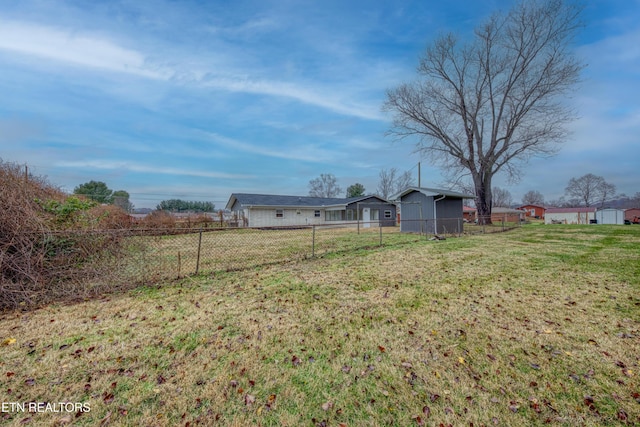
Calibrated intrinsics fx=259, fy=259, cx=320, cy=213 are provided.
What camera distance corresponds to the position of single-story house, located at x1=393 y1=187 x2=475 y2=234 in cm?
1572

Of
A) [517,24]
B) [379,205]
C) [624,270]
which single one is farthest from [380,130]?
[624,270]

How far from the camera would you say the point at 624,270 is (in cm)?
605

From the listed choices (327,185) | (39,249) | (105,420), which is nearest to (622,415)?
(105,420)

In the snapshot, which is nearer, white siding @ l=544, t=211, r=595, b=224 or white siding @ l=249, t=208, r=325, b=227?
white siding @ l=249, t=208, r=325, b=227

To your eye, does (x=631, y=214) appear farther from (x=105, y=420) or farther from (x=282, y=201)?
(x=105, y=420)

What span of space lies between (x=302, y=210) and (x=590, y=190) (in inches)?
2816

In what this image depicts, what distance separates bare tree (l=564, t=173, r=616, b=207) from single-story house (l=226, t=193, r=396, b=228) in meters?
62.8

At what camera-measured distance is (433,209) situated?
15.8 meters

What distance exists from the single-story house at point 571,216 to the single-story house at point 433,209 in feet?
114

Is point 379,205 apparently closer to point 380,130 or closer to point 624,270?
point 380,130

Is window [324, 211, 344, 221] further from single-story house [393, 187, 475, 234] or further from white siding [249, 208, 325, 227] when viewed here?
single-story house [393, 187, 475, 234]

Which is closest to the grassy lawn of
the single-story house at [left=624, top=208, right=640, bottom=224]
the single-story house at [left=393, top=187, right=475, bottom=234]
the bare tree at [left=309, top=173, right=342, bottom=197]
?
the single-story house at [left=393, top=187, right=475, bottom=234]

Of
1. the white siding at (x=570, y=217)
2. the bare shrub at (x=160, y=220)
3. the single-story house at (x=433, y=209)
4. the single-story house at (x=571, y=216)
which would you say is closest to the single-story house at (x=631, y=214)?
the single-story house at (x=571, y=216)

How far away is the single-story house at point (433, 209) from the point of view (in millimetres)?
15719
